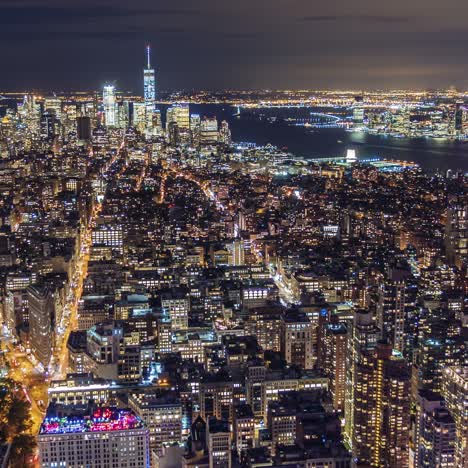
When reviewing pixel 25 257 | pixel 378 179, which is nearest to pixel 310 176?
pixel 378 179

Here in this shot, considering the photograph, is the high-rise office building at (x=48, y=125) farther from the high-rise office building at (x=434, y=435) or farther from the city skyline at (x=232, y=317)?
the high-rise office building at (x=434, y=435)

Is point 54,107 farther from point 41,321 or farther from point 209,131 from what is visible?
point 41,321

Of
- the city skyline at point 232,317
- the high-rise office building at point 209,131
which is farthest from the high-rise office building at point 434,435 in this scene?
the high-rise office building at point 209,131

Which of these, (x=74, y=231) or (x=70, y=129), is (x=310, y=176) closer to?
(x=74, y=231)

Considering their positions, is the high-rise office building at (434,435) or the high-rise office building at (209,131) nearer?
the high-rise office building at (434,435)

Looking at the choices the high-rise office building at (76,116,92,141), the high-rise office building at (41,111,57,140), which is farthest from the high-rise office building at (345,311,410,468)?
the high-rise office building at (41,111,57,140)

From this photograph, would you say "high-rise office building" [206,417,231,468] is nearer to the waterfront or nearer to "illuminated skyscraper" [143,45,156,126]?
the waterfront
